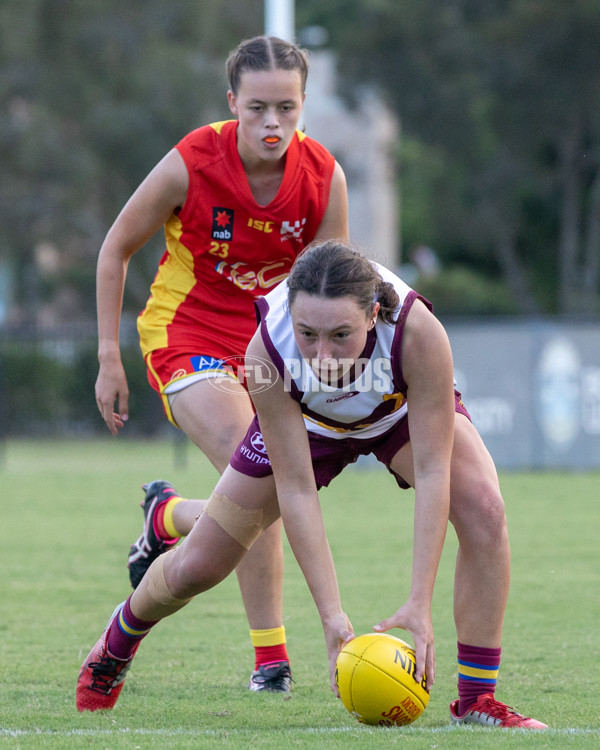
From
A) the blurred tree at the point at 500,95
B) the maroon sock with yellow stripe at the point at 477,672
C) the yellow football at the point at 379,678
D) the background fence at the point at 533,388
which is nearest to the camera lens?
the yellow football at the point at 379,678

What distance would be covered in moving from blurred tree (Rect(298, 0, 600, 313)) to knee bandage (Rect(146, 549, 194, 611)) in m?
24.1

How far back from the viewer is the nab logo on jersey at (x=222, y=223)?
479 centimetres

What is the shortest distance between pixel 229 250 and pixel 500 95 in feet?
77.9

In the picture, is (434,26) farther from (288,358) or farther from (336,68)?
(288,358)

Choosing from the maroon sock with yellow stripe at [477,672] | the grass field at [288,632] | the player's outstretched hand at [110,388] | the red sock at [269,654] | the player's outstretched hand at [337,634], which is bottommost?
the grass field at [288,632]

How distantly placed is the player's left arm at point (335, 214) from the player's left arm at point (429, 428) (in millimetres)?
1290

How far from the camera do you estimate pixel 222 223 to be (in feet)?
15.7

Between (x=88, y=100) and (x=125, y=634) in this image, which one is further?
(x=88, y=100)

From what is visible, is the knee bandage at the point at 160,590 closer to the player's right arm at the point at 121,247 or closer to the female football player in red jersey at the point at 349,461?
the female football player in red jersey at the point at 349,461

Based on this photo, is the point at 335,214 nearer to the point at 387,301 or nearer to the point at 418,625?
the point at 387,301

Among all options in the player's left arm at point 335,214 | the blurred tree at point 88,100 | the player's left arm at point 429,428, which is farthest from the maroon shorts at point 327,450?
the blurred tree at point 88,100

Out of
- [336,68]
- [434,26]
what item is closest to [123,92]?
[336,68]

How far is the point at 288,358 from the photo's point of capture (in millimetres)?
3646

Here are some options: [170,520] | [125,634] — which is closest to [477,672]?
[125,634]
